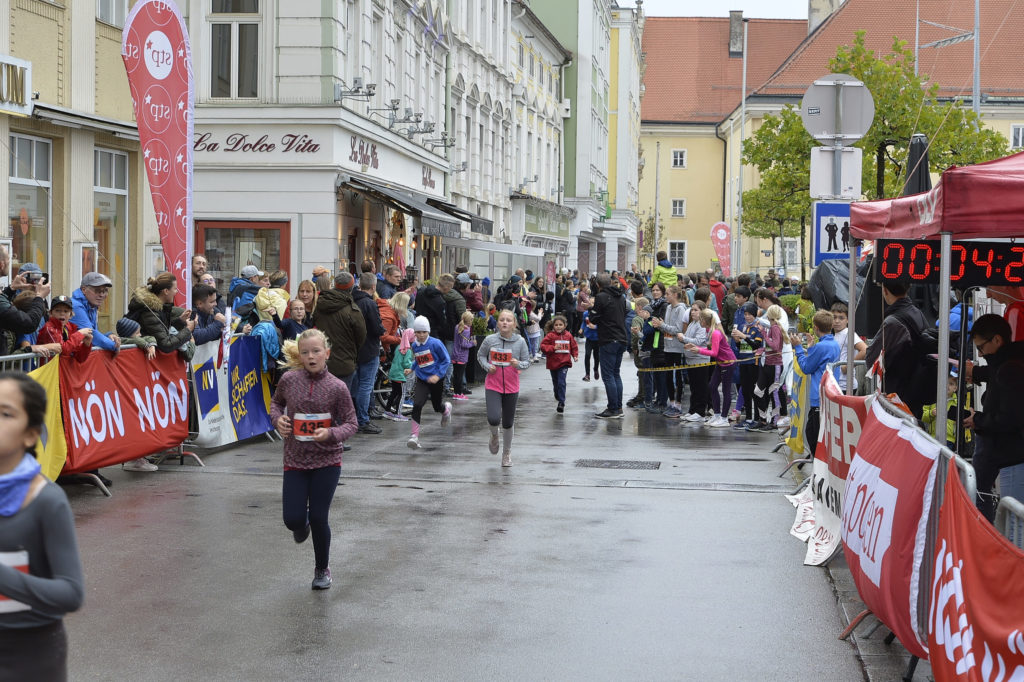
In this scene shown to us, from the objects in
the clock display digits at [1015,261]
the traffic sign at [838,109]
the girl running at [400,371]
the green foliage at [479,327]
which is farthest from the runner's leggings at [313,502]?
the green foliage at [479,327]

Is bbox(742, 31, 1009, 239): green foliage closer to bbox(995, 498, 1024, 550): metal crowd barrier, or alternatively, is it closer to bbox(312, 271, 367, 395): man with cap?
bbox(312, 271, 367, 395): man with cap

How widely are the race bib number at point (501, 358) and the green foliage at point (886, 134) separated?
1997cm

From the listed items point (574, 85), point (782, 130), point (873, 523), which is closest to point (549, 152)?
point (574, 85)

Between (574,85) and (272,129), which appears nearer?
(272,129)

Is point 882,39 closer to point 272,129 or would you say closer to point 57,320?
point 272,129

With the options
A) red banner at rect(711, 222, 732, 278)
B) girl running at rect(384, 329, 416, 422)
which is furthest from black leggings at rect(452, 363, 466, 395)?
red banner at rect(711, 222, 732, 278)

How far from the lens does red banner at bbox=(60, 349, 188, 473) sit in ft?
36.1

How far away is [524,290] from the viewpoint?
104 ft

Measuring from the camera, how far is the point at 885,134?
3300 cm

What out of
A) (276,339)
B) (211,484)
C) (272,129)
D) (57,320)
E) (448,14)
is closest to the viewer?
(57,320)

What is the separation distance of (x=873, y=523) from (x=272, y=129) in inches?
720

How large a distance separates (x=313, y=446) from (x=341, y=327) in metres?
6.99

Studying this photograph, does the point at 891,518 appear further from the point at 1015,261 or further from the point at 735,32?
the point at 735,32

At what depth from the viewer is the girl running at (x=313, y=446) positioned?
8164 millimetres
